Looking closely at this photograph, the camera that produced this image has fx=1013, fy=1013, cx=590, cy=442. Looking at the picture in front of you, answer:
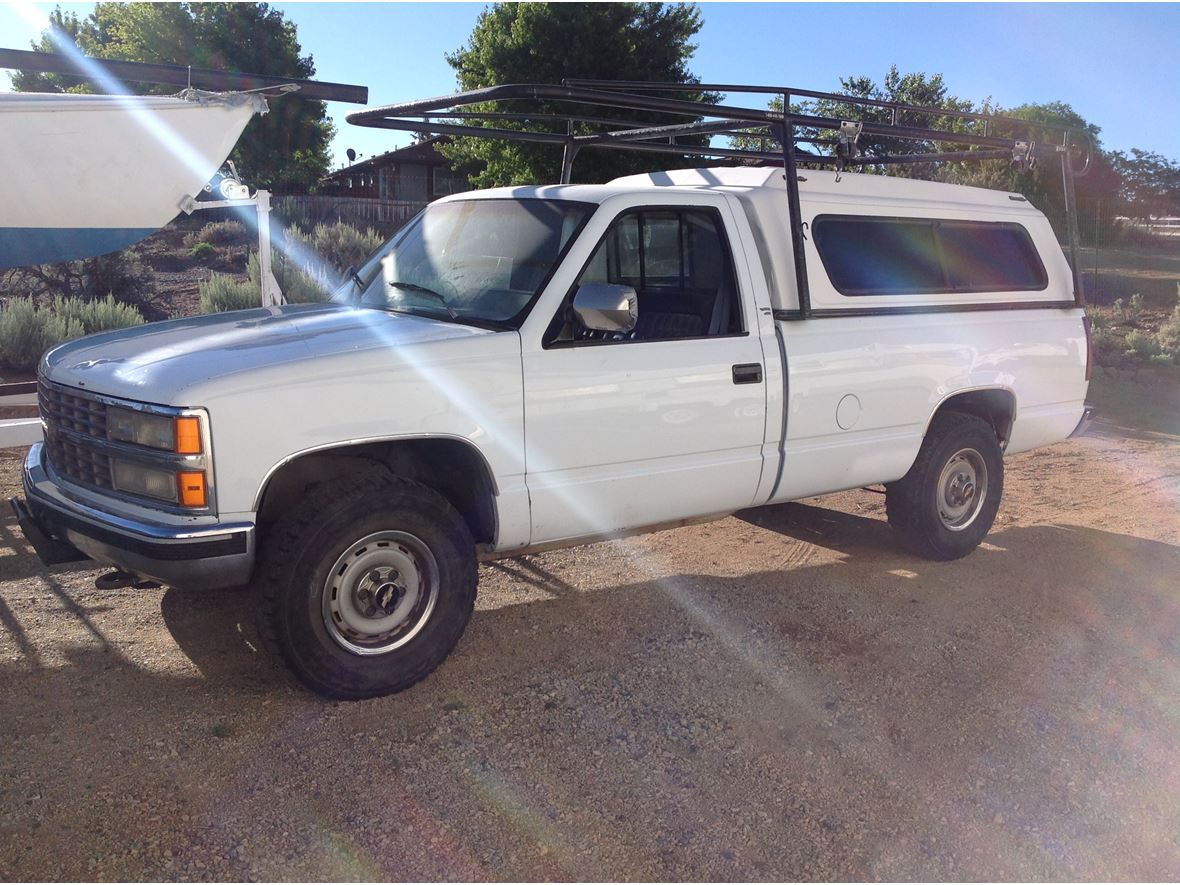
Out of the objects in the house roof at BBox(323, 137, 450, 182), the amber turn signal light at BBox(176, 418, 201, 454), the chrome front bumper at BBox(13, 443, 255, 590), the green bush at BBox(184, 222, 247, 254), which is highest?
the house roof at BBox(323, 137, 450, 182)

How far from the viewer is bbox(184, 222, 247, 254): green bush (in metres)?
22.4

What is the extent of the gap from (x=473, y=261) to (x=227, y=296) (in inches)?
334

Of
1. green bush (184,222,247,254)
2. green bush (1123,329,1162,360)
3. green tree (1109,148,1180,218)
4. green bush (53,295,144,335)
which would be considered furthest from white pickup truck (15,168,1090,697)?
green tree (1109,148,1180,218)

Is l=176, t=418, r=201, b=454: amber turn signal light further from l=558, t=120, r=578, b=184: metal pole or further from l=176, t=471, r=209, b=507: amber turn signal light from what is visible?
l=558, t=120, r=578, b=184: metal pole

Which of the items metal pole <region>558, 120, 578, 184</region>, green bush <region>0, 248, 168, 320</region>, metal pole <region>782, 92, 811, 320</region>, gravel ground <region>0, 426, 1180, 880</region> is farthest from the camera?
green bush <region>0, 248, 168, 320</region>

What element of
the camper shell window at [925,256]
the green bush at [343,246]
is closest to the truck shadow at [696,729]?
the camper shell window at [925,256]

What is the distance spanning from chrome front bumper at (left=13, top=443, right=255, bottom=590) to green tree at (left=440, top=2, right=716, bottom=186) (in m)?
20.2

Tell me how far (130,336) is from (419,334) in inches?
51.2

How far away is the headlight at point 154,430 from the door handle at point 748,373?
247 cm

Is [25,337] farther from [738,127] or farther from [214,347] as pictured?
[738,127]

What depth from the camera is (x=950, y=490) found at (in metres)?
6.19

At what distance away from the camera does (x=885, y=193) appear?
5848mm

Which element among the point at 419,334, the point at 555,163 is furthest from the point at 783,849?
the point at 555,163

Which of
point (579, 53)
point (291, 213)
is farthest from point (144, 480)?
point (579, 53)
